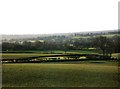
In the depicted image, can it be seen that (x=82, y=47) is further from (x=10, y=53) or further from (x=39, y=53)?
(x=10, y=53)

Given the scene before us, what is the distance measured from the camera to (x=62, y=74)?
9023mm

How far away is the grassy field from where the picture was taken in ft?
28.7

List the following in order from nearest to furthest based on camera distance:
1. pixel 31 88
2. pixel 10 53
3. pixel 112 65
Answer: pixel 31 88 → pixel 112 65 → pixel 10 53

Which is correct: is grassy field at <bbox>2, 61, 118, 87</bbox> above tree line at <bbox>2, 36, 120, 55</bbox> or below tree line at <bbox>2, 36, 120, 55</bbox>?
below

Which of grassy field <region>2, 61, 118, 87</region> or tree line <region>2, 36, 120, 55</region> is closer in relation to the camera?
grassy field <region>2, 61, 118, 87</region>

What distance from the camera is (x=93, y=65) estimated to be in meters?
9.20

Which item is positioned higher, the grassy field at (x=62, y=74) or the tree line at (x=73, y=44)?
the tree line at (x=73, y=44)

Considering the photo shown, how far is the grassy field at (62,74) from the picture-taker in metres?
8.73

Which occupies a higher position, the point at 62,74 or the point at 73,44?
the point at 73,44

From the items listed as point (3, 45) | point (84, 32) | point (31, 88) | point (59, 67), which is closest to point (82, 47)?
point (84, 32)

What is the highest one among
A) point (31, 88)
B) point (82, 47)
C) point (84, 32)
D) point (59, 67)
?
point (84, 32)

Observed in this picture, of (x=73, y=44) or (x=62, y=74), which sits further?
(x=73, y=44)

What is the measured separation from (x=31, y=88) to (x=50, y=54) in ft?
5.67

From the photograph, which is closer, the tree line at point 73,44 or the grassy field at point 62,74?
the grassy field at point 62,74
